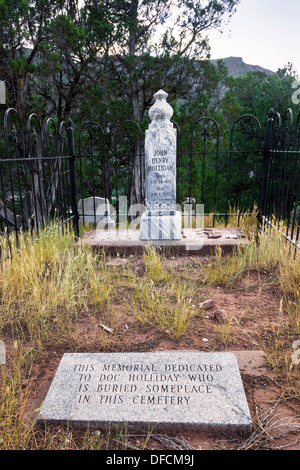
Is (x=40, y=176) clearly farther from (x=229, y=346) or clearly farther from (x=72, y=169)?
Result: (x=229, y=346)

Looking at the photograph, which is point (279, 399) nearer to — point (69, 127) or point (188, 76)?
point (69, 127)

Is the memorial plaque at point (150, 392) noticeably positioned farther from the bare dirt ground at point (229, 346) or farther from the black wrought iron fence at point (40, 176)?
the black wrought iron fence at point (40, 176)

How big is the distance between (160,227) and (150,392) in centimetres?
320

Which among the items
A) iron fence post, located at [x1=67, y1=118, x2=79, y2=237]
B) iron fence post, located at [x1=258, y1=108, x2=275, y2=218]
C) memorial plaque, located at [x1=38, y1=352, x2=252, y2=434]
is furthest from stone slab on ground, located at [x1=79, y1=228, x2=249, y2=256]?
memorial plaque, located at [x1=38, y1=352, x2=252, y2=434]

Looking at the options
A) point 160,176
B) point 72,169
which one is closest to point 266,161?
point 160,176

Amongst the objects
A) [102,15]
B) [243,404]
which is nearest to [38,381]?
[243,404]

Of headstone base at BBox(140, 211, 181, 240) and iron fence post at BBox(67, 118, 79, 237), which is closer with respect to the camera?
headstone base at BBox(140, 211, 181, 240)

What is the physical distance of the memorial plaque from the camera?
1.88 meters

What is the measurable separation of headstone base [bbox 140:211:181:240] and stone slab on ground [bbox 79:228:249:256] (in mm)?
84

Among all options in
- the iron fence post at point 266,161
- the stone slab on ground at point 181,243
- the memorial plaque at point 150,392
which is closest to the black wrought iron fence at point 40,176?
the stone slab on ground at point 181,243

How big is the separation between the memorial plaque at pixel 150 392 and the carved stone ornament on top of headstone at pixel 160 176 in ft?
9.29

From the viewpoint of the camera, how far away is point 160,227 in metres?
5.07

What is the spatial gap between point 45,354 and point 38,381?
296 millimetres

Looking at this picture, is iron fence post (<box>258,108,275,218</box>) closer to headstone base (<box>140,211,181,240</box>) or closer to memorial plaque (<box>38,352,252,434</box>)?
headstone base (<box>140,211,181,240</box>)
